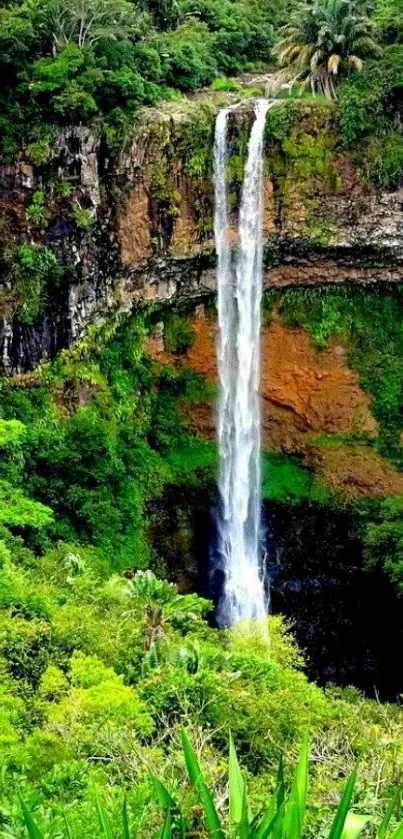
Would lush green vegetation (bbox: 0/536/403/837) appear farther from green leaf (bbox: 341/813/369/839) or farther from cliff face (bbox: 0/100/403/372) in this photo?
cliff face (bbox: 0/100/403/372)

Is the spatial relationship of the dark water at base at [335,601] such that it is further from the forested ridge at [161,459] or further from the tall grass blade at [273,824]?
the tall grass blade at [273,824]

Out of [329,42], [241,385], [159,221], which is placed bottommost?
[241,385]

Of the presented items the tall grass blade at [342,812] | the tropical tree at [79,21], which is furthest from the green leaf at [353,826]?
the tropical tree at [79,21]

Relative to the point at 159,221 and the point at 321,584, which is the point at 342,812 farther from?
the point at 159,221

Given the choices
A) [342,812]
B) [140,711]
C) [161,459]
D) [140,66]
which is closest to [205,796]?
[342,812]

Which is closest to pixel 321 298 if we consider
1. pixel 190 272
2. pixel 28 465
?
pixel 190 272

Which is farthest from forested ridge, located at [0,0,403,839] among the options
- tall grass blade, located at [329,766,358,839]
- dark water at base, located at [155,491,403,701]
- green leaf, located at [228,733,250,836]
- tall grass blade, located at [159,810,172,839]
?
tall grass blade, located at [329,766,358,839]

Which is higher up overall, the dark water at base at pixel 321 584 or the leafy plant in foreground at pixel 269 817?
the leafy plant in foreground at pixel 269 817

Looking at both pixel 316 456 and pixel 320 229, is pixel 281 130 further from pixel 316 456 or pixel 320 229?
pixel 316 456
